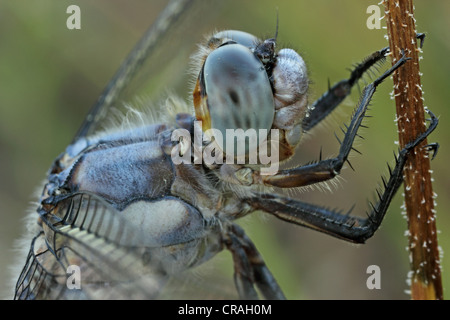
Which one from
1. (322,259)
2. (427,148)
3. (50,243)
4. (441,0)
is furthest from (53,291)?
(441,0)

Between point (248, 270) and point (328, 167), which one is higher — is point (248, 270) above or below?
below

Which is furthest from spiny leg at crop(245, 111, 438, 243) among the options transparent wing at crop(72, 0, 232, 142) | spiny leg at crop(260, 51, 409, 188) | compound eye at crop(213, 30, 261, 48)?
transparent wing at crop(72, 0, 232, 142)

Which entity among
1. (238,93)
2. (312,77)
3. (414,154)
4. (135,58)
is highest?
(135,58)

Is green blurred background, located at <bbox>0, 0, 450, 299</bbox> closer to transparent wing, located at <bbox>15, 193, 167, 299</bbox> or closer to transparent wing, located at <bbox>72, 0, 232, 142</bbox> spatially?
transparent wing, located at <bbox>72, 0, 232, 142</bbox>

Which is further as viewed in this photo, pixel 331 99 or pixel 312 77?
pixel 312 77

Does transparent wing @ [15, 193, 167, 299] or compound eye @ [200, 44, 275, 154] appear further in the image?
transparent wing @ [15, 193, 167, 299]

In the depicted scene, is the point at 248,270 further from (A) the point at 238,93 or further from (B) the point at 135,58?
(B) the point at 135,58

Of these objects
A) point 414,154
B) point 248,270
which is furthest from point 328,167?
point 248,270
